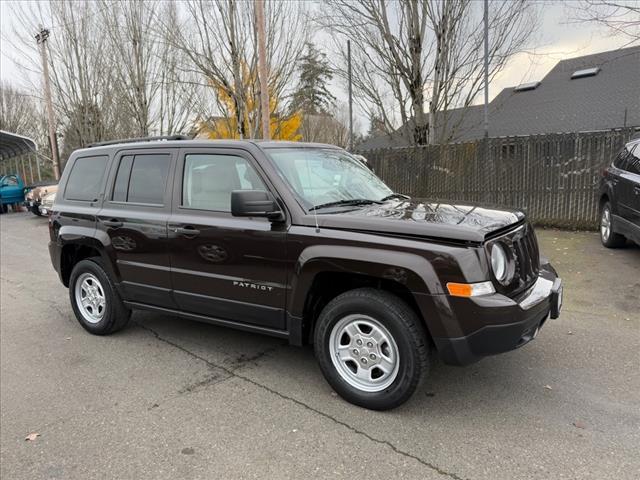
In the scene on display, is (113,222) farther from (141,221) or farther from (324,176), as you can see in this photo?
(324,176)

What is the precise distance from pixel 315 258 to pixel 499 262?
3.89ft

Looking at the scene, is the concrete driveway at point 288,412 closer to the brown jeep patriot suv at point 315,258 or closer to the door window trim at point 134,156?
the brown jeep patriot suv at point 315,258

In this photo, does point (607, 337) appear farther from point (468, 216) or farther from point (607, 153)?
point (607, 153)

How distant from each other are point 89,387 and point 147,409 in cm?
71

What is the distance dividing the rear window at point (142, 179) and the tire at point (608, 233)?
6.52 metres

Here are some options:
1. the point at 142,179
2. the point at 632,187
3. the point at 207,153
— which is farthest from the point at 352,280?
the point at 632,187

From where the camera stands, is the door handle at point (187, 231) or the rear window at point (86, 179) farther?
the rear window at point (86, 179)

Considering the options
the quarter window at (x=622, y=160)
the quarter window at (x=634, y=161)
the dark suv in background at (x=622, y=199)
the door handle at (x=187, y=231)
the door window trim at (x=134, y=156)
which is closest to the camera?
the door handle at (x=187, y=231)

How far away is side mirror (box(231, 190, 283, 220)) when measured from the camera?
333 centimetres

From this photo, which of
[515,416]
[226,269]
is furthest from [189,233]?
[515,416]

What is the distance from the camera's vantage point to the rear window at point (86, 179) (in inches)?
192

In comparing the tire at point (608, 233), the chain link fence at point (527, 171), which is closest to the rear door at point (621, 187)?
the tire at point (608, 233)

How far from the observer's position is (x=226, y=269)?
384cm

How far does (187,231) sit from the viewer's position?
13.1 ft
